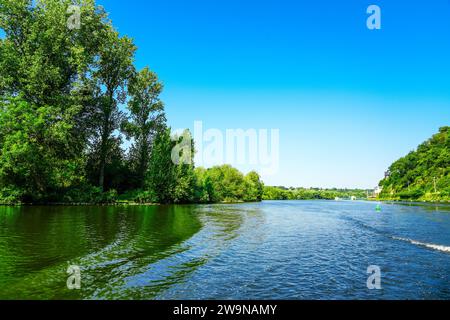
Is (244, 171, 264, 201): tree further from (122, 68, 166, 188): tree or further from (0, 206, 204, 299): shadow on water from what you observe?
(0, 206, 204, 299): shadow on water

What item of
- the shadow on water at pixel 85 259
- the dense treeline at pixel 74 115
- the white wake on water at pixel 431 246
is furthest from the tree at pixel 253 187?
the shadow on water at pixel 85 259

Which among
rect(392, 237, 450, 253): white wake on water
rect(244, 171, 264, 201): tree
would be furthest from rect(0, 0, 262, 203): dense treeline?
rect(244, 171, 264, 201): tree

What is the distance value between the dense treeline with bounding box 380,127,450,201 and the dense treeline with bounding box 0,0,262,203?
312 feet

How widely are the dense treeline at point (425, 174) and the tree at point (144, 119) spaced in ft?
308

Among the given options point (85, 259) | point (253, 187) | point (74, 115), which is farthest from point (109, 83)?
point (253, 187)

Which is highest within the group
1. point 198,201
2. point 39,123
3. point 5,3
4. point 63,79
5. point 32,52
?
point 5,3

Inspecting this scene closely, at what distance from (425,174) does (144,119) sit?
132 meters

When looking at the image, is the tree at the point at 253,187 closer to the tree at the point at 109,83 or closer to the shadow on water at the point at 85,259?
the tree at the point at 109,83

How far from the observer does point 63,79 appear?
46.6 m

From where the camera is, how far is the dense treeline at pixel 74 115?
4119 centimetres

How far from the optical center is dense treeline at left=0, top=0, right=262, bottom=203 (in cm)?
4119

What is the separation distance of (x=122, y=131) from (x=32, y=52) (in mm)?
20171
